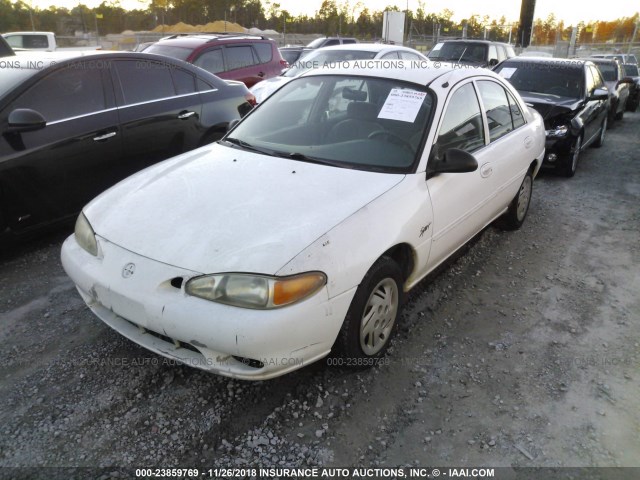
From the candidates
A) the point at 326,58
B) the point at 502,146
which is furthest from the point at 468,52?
the point at 502,146

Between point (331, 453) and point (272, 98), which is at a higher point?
point (272, 98)

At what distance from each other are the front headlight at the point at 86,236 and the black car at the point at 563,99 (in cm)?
604

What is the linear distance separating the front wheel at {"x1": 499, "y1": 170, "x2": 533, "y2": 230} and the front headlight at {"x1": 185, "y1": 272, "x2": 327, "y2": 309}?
3148mm

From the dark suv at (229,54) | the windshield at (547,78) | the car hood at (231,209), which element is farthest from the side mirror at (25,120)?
the windshield at (547,78)

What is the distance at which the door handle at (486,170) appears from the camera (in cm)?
365

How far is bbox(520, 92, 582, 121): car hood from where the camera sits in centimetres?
676

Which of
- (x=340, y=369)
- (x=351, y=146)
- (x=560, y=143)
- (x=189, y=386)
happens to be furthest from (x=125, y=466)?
(x=560, y=143)

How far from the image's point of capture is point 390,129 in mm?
3223

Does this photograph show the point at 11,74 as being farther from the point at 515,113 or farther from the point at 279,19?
the point at 279,19

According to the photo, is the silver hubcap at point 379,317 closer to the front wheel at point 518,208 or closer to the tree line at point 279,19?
the front wheel at point 518,208

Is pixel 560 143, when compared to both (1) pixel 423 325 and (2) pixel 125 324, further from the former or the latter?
(2) pixel 125 324

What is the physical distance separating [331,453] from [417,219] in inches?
53.6

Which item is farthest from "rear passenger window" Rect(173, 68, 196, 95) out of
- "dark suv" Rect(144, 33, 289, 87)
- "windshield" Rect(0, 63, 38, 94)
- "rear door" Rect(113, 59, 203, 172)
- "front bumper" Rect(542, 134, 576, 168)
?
"front bumper" Rect(542, 134, 576, 168)

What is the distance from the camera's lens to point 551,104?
688cm
